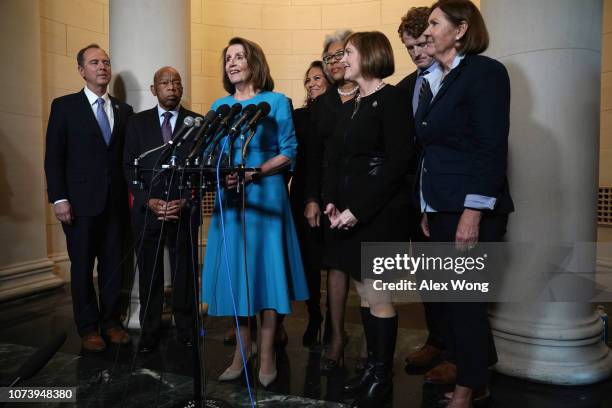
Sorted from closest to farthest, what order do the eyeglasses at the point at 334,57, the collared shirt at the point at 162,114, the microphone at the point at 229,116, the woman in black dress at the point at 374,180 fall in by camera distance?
the microphone at the point at 229,116, the woman in black dress at the point at 374,180, the eyeglasses at the point at 334,57, the collared shirt at the point at 162,114

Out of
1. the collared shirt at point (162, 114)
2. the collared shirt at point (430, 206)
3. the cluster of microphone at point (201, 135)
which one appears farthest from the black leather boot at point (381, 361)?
the collared shirt at point (162, 114)

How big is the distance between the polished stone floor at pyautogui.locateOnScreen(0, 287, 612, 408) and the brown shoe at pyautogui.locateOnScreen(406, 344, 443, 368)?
6 cm

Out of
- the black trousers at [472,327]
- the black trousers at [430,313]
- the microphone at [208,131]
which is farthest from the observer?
the black trousers at [430,313]

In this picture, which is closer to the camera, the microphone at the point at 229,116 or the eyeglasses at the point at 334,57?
the microphone at the point at 229,116

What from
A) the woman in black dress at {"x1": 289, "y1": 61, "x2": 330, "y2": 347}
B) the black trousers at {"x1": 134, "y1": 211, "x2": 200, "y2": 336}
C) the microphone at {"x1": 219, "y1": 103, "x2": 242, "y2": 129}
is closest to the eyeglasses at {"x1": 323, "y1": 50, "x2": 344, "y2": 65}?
the woman in black dress at {"x1": 289, "y1": 61, "x2": 330, "y2": 347}

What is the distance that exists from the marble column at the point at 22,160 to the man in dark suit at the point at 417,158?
3.32 meters

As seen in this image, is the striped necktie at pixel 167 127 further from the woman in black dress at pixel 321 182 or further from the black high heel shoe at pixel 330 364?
the black high heel shoe at pixel 330 364

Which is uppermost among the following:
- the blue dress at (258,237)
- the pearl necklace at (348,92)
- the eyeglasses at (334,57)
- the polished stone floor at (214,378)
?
the eyeglasses at (334,57)

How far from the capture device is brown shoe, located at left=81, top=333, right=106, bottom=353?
117 inches

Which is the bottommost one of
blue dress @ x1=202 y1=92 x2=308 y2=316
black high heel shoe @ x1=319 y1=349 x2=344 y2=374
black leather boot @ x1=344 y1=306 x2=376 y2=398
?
black high heel shoe @ x1=319 y1=349 x2=344 y2=374

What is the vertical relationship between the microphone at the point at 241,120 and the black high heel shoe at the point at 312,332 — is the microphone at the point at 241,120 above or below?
above

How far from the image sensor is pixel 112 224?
3201 millimetres

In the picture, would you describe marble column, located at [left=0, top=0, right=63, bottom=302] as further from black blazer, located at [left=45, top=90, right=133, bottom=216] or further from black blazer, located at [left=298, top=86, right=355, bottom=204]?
black blazer, located at [left=298, top=86, right=355, bottom=204]

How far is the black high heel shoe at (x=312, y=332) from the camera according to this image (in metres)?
3.10
